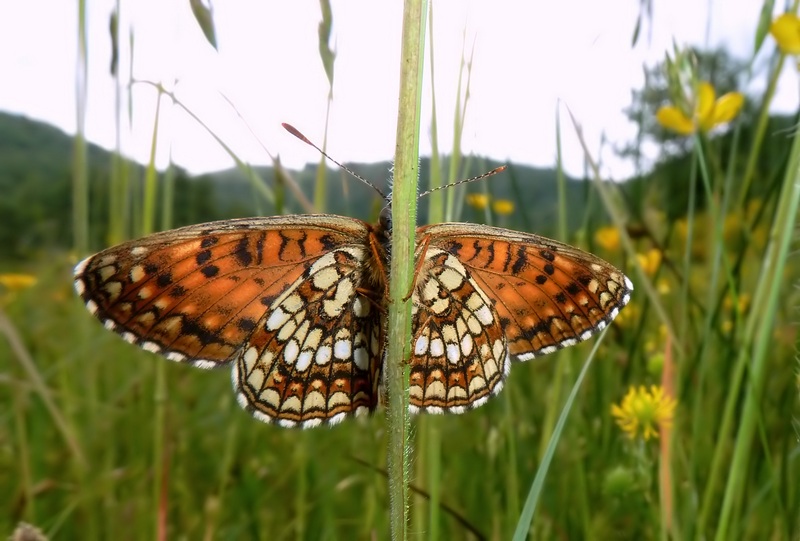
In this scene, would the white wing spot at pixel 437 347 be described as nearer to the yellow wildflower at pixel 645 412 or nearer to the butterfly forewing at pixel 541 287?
the butterfly forewing at pixel 541 287

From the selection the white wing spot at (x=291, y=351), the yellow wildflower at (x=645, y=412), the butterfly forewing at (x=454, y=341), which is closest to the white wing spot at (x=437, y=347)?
the butterfly forewing at (x=454, y=341)

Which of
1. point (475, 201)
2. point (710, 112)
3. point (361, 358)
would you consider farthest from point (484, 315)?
point (710, 112)

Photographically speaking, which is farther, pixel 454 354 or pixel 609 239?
pixel 609 239

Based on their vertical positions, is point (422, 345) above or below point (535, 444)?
above

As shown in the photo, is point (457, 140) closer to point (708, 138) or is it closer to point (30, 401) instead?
point (708, 138)

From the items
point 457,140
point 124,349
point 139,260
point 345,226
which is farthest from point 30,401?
point 457,140

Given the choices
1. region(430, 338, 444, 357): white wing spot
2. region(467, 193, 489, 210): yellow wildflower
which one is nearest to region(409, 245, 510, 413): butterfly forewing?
region(430, 338, 444, 357): white wing spot

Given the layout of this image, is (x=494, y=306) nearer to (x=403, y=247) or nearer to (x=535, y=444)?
(x=535, y=444)
